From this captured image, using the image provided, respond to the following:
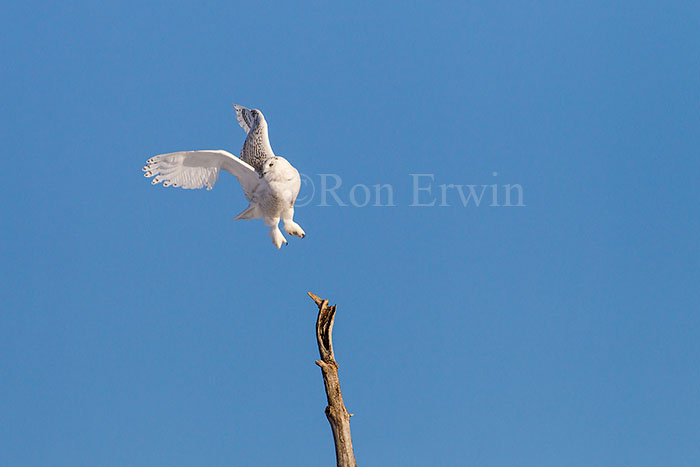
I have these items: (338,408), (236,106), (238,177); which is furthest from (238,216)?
(338,408)

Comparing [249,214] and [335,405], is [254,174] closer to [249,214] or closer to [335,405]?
[249,214]

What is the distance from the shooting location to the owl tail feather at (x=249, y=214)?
A: 7.46m

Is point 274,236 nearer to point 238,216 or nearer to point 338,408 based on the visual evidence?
point 238,216

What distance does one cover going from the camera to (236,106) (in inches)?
315

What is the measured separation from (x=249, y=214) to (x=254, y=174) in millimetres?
352

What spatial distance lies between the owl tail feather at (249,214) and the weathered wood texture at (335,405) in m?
1.00

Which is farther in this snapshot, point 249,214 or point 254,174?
point 249,214

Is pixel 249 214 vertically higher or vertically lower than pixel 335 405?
higher

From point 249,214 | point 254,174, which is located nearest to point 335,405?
point 249,214

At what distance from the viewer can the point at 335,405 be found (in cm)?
738

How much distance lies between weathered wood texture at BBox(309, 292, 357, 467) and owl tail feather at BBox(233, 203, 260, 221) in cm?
100

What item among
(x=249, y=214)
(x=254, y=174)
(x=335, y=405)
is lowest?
(x=335, y=405)

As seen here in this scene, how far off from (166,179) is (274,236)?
92cm

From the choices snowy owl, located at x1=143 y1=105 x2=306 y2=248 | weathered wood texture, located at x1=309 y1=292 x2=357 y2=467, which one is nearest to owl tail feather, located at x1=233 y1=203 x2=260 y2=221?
snowy owl, located at x1=143 y1=105 x2=306 y2=248
